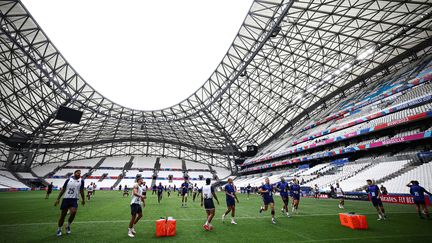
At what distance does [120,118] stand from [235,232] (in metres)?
41.5

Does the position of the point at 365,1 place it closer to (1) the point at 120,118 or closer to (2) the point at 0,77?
(1) the point at 120,118

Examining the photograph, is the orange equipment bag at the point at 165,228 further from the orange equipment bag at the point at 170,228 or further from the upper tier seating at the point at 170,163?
the upper tier seating at the point at 170,163

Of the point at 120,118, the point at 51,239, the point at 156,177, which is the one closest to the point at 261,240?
the point at 51,239

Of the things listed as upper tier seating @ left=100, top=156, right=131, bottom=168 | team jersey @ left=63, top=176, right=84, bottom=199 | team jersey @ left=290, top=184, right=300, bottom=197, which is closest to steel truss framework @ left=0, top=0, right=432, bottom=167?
upper tier seating @ left=100, top=156, right=131, bottom=168

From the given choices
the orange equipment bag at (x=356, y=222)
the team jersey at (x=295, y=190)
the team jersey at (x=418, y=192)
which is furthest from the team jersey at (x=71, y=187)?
the team jersey at (x=418, y=192)

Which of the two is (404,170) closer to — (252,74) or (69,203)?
(252,74)

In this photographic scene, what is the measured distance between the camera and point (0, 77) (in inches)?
1136

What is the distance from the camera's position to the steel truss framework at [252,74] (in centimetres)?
2312

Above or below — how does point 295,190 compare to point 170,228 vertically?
above

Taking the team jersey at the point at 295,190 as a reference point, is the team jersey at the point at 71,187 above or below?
above

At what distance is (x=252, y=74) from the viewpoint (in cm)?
3491

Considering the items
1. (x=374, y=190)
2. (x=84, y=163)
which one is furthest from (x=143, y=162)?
(x=374, y=190)

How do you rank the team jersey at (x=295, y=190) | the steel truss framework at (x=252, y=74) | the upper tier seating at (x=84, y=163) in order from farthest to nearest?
the upper tier seating at (x=84, y=163) < the steel truss framework at (x=252, y=74) < the team jersey at (x=295, y=190)

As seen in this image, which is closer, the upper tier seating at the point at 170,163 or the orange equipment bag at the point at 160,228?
the orange equipment bag at the point at 160,228
